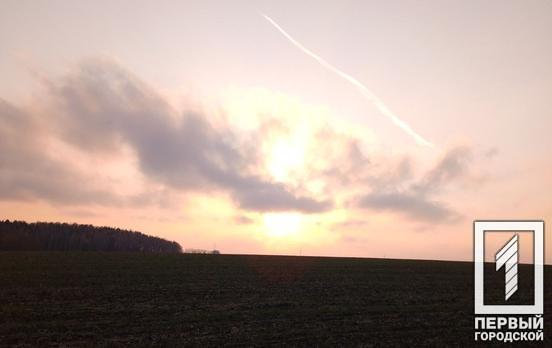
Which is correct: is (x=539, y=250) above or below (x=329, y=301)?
above

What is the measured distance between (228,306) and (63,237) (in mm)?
122137

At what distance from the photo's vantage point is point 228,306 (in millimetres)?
33688

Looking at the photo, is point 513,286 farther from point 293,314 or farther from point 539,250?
point 293,314

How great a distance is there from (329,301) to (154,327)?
46.8ft

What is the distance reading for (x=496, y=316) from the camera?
32.3 meters

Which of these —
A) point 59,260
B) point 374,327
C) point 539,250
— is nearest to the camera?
point 374,327

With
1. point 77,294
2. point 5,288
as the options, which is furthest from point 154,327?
point 5,288
